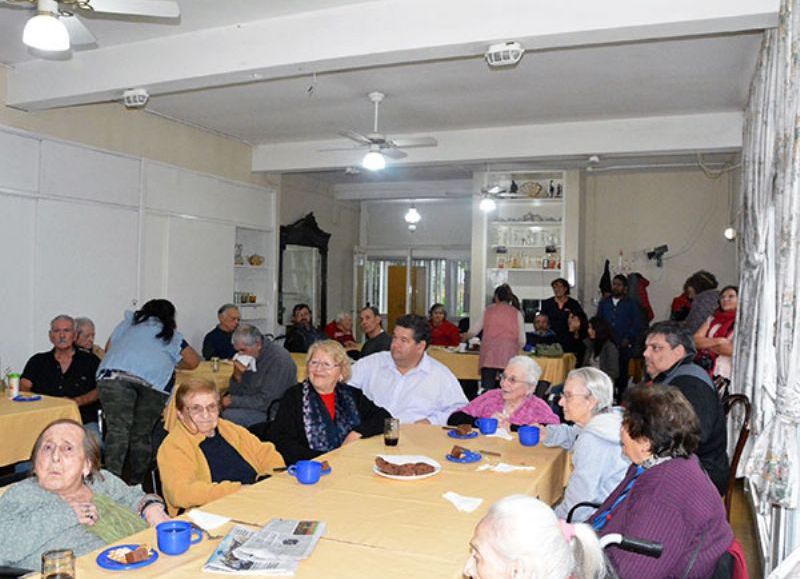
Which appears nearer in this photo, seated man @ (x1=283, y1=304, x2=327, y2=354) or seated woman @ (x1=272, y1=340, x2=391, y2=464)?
seated woman @ (x1=272, y1=340, x2=391, y2=464)

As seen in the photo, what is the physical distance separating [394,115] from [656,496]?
591 centimetres

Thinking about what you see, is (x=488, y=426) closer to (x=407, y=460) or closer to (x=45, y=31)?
(x=407, y=460)

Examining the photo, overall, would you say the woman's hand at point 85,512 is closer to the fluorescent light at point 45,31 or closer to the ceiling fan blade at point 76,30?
the fluorescent light at point 45,31

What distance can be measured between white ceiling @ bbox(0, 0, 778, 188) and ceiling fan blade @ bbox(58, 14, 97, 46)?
80 cm

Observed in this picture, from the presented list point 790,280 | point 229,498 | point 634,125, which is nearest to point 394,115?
point 634,125

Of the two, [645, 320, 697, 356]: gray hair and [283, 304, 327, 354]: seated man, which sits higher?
[645, 320, 697, 356]: gray hair

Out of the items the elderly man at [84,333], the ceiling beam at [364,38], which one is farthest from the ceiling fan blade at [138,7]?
the elderly man at [84,333]

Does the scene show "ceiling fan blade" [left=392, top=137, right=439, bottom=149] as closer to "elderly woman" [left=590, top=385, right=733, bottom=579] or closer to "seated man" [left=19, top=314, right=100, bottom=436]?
"seated man" [left=19, top=314, right=100, bottom=436]

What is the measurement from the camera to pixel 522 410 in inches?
154

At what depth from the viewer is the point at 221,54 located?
5.07 meters

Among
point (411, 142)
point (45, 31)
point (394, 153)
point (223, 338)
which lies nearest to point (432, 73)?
point (411, 142)

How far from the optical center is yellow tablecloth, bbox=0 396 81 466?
4.03 m

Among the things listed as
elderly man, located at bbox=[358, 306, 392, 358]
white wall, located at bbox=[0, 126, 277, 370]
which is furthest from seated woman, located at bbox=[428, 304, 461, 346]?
white wall, located at bbox=[0, 126, 277, 370]

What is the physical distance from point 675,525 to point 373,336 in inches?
183
